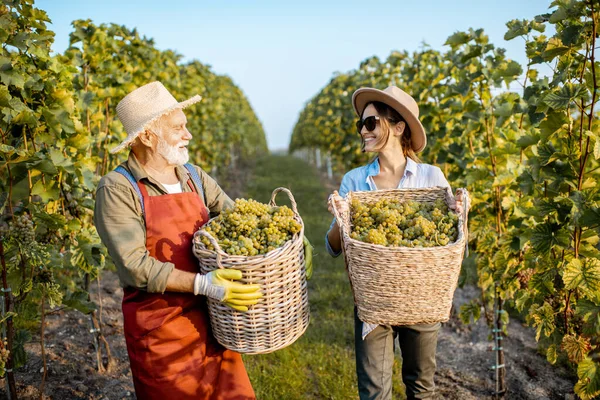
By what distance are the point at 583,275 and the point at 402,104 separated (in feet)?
4.03

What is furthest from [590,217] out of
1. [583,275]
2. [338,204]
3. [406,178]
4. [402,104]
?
[338,204]

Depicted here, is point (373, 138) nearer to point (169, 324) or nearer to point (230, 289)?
point (230, 289)

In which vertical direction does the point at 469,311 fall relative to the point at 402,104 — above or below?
below

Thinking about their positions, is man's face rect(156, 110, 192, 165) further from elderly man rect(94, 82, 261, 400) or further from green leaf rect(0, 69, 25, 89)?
green leaf rect(0, 69, 25, 89)

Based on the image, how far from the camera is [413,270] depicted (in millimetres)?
1943

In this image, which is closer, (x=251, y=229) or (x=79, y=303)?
(x=251, y=229)

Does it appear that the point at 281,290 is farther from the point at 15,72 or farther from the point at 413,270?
the point at 15,72

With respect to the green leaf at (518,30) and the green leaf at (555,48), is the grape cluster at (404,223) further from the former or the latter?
the green leaf at (518,30)

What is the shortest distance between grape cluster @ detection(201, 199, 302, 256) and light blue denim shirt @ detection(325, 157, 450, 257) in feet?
1.65

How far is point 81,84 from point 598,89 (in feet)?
12.2

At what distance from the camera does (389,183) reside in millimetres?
2684

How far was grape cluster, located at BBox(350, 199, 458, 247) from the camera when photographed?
79.5 inches

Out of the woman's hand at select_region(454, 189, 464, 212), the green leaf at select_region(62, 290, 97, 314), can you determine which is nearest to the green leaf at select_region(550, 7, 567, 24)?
the woman's hand at select_region(454, 189, 464, 212)

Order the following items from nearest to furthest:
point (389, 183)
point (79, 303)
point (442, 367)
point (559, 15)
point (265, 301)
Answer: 1. point (265, 301)
2. point (559, 15)
3. point (389, 183)
4. point (79, 303)
5. point (442, 367)
